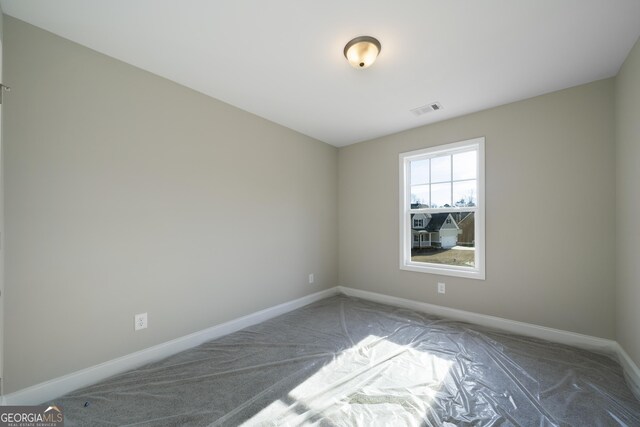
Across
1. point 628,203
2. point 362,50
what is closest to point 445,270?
point 628,203

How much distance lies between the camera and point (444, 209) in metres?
3.30

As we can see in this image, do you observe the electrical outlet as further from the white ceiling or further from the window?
the window

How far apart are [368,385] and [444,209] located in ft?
7.47

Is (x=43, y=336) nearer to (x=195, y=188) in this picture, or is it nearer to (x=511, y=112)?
(x=195, y=188)

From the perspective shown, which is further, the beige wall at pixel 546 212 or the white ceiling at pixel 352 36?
the beige wall at pixel 546 212

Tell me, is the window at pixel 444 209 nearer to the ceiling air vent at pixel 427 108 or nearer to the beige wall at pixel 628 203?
the ceiling air vent at pixel 427 108

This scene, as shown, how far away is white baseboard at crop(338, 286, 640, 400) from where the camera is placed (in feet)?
6.37

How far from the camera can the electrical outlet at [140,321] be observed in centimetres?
211

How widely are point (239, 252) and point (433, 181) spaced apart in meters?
2.58

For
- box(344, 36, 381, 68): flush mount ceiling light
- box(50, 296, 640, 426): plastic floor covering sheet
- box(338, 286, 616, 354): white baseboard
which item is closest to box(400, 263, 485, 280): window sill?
box(338, 286, 616, 354): white baseboard

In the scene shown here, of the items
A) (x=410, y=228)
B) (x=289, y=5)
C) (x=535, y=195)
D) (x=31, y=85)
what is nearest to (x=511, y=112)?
(x=535, y=195)

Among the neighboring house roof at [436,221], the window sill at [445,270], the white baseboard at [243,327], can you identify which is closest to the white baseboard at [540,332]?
the white baseboard at [243,327]

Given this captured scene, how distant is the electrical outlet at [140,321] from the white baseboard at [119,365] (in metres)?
0.19

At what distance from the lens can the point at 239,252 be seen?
287 centimetres
